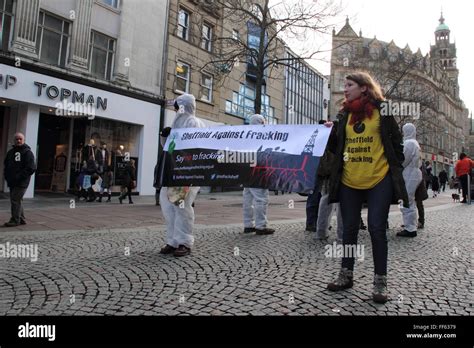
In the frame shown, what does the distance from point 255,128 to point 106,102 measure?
1339cm

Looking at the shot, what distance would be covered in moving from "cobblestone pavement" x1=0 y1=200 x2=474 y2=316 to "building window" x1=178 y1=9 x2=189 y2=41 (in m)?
17.5

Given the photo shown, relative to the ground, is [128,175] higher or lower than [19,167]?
higher

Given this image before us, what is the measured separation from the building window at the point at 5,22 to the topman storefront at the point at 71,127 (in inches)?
44.9

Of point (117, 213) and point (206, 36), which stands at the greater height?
point (206, 36)

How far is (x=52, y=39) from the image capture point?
15047mm

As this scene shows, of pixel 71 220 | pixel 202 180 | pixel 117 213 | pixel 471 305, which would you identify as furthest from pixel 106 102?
pixel 471 305

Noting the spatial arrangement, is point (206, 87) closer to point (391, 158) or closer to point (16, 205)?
point (16, 205)

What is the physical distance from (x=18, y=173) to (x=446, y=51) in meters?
114

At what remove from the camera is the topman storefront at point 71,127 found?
45.6ft

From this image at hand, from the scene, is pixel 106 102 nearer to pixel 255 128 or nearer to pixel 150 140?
pixel 150 140

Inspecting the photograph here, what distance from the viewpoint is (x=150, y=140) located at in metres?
19.2

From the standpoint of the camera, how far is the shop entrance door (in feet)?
52.2

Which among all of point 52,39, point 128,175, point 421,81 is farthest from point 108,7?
point 421,81

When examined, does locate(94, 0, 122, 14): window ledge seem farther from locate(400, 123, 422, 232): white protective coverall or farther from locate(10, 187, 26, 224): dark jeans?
locate(400, 123, 422, 232): white protective coverall
